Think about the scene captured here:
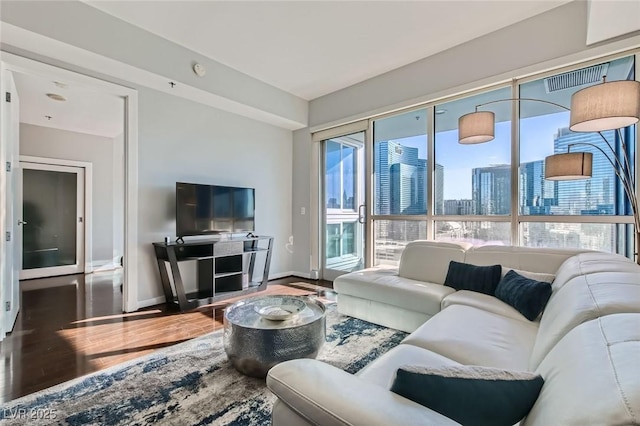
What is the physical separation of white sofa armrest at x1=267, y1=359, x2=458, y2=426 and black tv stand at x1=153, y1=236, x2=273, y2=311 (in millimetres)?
2848

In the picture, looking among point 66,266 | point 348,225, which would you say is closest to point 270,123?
point 348,225

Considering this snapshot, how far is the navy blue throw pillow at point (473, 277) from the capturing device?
2.47 meters

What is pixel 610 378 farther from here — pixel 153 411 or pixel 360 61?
pixel 360 61

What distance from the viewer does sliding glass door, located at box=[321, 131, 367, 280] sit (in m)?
4.62

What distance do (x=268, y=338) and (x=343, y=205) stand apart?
3.17m

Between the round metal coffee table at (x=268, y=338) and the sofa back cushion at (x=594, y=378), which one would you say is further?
the round metal coffee table at (x=268, y=338)

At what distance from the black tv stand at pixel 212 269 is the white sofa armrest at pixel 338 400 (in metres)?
2.85

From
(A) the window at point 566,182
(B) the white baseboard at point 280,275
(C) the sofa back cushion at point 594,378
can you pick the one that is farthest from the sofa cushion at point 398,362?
(B) the white baseboard at point 280,275

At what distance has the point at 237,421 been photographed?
158 centimetres

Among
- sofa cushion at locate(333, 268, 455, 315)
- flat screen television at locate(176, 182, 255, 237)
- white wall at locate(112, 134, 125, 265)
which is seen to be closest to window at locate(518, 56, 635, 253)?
sofa cushion at locate(333, 268, 455, 315)

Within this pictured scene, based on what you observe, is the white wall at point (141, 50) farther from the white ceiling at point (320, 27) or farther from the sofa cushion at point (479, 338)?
the sofa cushion at point (479, 338)

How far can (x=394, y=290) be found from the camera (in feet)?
8.77

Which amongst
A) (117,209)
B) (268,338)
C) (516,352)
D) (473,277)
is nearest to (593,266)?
(516,352)

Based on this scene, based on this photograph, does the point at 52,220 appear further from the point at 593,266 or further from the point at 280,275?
the point at 593,266
